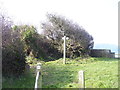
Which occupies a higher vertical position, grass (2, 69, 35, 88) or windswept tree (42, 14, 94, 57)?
windswept tree (42, 14, 94, 57)

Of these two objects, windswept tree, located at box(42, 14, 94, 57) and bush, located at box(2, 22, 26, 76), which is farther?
windswept tree, located at box(42, 14, 94, 57)

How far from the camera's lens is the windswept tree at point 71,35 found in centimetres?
1172

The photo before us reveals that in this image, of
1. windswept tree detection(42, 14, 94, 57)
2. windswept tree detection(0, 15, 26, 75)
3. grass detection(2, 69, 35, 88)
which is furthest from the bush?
windswept tree detection(42, 14, 94, 57)

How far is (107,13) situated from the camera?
952cm

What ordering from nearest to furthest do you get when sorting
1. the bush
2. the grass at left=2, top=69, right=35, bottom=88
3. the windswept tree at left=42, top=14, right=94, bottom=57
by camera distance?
the grass at left=2, top=69, right=35, bottom=88 → the bush → the windswept tree at left=42, top=14, right=94, bottom=57

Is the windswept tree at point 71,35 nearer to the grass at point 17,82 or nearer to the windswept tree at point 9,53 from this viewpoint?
the windswept tree at point 9,53

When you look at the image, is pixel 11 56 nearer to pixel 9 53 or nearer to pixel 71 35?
pixel 9 53

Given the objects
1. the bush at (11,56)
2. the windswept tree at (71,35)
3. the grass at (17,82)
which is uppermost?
the windswept tree at (71,35)

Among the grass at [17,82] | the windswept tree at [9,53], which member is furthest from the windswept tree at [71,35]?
the grass at [17,82]

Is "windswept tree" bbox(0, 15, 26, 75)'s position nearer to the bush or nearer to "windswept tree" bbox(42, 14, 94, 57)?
the bush

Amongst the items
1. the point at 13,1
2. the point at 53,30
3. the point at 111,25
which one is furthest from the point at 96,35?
the point at 13,1

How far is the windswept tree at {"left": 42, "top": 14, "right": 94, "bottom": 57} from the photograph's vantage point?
38.4 ft

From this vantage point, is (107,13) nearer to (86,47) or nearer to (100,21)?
(100,21)

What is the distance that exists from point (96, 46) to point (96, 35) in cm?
121
